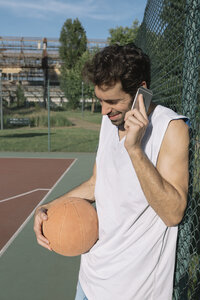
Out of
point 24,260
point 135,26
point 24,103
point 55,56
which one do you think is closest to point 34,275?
point 24,260

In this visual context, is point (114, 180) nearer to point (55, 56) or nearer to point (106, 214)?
point (106, 214)

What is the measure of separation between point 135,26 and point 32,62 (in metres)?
14.1

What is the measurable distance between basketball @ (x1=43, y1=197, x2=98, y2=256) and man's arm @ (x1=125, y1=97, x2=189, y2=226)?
0.61 meters

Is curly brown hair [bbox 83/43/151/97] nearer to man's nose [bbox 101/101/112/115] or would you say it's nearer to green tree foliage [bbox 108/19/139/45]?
man's nose [bbox 101/101/112/115]

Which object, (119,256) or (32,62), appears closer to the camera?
(119,256)

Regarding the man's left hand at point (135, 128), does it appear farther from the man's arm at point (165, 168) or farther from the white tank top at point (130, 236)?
the white tank top at point (130, 236)

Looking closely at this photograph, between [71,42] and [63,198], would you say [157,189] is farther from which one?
[71,42]

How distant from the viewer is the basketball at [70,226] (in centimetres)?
175

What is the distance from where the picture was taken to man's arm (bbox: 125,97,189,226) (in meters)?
1.20

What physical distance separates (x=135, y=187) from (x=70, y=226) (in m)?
0.67

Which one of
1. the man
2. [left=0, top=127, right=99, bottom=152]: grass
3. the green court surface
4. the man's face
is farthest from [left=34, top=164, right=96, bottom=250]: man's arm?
[left=0, top=127, right=99, bottom=152]: grass

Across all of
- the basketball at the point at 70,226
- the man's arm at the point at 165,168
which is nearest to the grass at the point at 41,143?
the basketball at the point at 70,226

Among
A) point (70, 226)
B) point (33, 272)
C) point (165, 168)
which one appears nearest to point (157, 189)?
point (165, 168)

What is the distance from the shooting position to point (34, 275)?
350 centimetres
